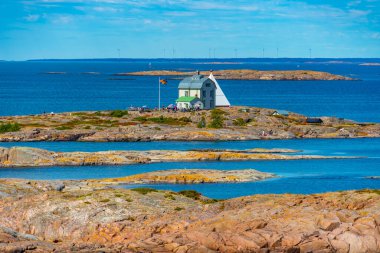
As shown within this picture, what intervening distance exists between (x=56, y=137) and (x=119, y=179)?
43555mm

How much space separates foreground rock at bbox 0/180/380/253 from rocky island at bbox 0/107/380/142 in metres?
68.4

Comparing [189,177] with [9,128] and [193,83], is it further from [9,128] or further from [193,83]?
[193,83]

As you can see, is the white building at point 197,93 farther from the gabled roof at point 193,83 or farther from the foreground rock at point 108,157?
the foreground rock at point 108,157

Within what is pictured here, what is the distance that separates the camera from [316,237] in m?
40.2

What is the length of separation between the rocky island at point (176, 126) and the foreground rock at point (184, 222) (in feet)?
224

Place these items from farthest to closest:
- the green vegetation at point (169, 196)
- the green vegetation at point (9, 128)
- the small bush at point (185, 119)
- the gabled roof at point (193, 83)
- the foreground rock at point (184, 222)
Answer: the gabled roof at point (193, 83) → the small bush at point (185, 119) → the green vegetation at point (9, 128) → the green vegetation at point (169, 196) → the foreground rock at point (184, 222)

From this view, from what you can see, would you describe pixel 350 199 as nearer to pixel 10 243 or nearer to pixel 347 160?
pixel 10 243

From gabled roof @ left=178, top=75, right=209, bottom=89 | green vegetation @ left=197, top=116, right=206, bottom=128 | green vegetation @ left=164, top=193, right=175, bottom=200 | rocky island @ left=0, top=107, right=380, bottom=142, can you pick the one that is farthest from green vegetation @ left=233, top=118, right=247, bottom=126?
green vegetation @ left=164, top=193, right=175, bottom=200

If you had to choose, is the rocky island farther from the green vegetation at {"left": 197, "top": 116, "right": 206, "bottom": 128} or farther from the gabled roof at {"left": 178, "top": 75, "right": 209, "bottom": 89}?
the gabled roof at {"left": 178, "top": 75, "right": 209, "bottom": 89}

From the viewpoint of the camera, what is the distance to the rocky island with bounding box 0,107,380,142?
123 meters

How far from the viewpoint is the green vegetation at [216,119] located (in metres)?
130

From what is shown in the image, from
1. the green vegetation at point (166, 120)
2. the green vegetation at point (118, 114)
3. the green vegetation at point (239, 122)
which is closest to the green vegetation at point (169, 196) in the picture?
the green vegetation at point (166, 120)

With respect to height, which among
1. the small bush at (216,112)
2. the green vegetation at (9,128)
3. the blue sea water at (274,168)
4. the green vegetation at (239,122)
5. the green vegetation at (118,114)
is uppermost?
the small bush at (216,112)

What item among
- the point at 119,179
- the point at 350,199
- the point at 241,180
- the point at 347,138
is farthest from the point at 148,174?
the point at 347,138
